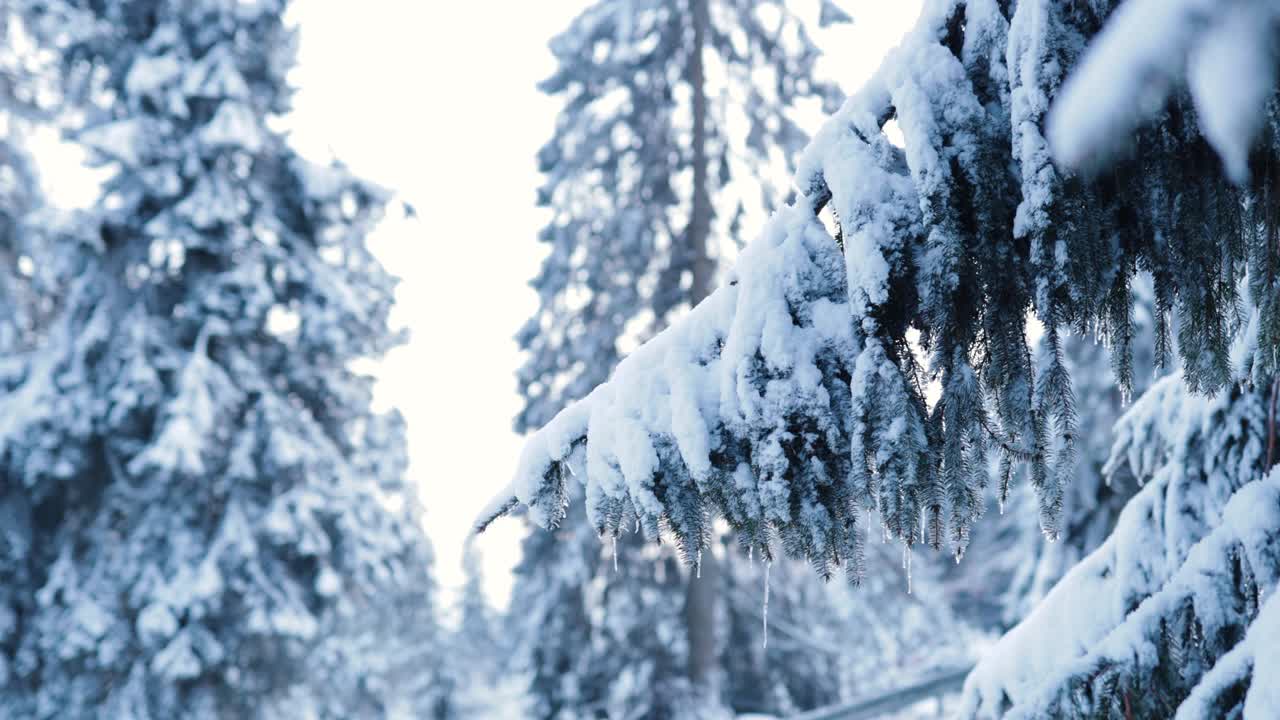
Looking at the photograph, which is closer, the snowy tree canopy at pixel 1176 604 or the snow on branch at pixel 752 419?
the snow on branch at pixel 752 419

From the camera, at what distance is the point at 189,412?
10.0 m

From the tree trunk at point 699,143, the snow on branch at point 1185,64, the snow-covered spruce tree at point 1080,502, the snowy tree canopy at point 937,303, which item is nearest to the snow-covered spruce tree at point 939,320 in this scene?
the snowy tree canopy at point 937,303

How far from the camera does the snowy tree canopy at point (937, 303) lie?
5.53 ft

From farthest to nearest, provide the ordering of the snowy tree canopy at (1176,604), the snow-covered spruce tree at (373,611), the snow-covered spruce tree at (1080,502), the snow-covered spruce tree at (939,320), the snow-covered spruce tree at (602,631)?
the snow-covered spruce tree at (373,611), the snow-covered spruce tree at (602,631), the snow-covered spruce tree at (1080,502), the snowy tree canopy at (1176,604), the snow-covered spruce tree at (939,320)

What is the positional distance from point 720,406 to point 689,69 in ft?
35.2

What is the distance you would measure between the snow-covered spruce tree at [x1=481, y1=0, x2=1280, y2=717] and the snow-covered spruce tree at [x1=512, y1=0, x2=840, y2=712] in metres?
9.40

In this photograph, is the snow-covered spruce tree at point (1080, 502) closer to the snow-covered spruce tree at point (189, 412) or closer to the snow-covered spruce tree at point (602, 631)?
the snow-covered spruce tree at point (602, 631)

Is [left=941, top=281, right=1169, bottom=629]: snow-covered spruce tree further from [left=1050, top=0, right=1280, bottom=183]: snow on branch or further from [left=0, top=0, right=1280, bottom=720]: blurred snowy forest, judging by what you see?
[left=1050, top=0, right=1280, bottom=183]: snow on branch

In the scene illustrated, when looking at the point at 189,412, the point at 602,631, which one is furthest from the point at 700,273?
the point at 189,412

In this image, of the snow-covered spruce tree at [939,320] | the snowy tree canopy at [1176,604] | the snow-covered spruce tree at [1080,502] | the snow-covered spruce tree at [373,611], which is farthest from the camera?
the snow-covered spruce tree at [373,611]

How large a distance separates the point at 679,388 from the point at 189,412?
9400 mm

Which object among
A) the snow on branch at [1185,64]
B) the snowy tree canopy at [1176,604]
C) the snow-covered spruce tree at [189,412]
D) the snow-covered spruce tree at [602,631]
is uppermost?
the snow-covered spruce tree at [189,412]

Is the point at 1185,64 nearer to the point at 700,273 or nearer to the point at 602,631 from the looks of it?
the point at 700,273

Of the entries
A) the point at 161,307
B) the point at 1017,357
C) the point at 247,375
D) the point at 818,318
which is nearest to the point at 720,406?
the point at 818,318
